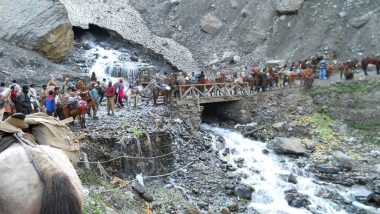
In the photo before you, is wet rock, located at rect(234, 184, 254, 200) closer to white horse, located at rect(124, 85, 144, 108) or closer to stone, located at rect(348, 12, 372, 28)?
white horse, located at rect(124, 85, 144, 108)

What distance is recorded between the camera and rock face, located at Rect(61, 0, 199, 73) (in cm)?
2923

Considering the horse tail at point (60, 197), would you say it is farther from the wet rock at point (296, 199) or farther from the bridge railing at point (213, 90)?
the bridge railing at point (213, 90)

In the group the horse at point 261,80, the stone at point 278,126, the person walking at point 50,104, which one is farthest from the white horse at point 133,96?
the horse at point 261,80

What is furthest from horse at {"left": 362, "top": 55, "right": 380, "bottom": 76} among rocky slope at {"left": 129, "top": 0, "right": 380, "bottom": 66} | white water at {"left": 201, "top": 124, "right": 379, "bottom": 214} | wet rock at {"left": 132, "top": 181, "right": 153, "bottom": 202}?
wet rock at {"left": 132, "top": 181, "right": 153, "bottom": 202}

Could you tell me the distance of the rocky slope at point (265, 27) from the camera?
24656 mm

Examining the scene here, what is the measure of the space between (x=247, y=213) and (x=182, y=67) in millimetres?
16953

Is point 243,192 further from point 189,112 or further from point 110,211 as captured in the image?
point 110,211

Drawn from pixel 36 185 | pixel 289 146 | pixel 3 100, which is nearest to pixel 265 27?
pixel 289 146

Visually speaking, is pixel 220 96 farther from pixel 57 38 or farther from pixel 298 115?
pixel 57 38

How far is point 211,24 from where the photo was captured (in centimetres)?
3153

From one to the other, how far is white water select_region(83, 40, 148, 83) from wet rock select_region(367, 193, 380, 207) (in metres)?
15.8

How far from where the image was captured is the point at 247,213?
40.3ft

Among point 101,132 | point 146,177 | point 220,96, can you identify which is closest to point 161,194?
point 146,177

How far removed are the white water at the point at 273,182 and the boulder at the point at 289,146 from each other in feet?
1.12
